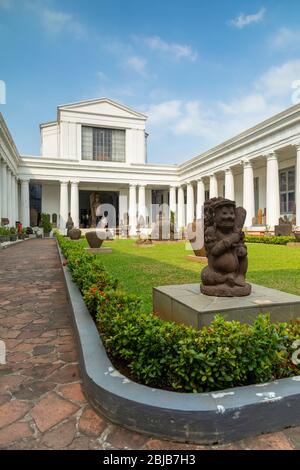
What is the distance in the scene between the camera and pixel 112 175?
40.9m

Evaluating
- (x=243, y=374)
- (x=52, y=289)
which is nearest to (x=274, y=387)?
(x=243, y=374)

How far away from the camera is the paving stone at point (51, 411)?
2.43 metres

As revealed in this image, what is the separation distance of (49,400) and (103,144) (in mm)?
42547

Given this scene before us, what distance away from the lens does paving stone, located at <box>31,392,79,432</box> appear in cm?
243

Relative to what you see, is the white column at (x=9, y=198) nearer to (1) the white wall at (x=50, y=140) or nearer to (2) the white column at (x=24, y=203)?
(2) the white column at (x=24, y=203)

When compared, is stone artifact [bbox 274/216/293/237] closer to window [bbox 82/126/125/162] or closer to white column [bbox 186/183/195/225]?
Answer: white column [bbox 186/183/195/225]

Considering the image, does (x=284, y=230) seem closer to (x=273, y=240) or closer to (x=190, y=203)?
(x=273, y=240)

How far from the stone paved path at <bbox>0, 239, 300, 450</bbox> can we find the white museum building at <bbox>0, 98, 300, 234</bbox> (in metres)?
28.0

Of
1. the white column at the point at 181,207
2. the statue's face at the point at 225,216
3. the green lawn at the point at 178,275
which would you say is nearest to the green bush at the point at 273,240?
the green lawn at the point at 178,275

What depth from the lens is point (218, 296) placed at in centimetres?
388

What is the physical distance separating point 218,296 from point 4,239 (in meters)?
20.6

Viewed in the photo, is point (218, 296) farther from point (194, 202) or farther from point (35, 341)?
point (194, 202)

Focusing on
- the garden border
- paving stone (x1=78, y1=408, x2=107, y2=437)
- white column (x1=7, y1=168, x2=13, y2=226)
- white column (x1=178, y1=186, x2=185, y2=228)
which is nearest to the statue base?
the garden border

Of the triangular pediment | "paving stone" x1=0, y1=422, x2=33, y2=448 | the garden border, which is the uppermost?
the triangular pediment
